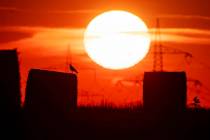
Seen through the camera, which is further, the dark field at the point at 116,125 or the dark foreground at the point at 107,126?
the dark field at the point at 116,125

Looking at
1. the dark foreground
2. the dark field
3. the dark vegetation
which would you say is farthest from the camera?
the dark field

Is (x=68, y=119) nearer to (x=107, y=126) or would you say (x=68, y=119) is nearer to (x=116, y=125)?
(x=107, y=126)

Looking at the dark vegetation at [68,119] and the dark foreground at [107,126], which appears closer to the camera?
the dark vegetation at [68,119]

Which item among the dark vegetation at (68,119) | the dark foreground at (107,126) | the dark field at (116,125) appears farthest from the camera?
the dark field at (116,125)

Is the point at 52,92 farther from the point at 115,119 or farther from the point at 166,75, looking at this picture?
the point at 166,75

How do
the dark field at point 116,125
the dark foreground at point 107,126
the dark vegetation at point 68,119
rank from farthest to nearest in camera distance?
1. the dark field at point 116,125
2. the dark foreground at point 107,126
3. the dark vegetation at point 68,119

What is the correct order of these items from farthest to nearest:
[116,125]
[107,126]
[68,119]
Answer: [68,119]
[116,125]
[107,126]

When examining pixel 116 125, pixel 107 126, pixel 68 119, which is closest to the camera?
pixel 107 126

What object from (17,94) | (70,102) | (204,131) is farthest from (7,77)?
(204,131)

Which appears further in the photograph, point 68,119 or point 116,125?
point 68,119

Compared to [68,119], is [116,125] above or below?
below

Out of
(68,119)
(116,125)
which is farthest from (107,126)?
(68,119)

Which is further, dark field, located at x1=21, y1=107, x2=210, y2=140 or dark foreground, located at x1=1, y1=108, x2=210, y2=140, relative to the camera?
dark field, located at x1=21, y1=107, x2=210, y2=140

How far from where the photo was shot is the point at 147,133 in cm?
2538
